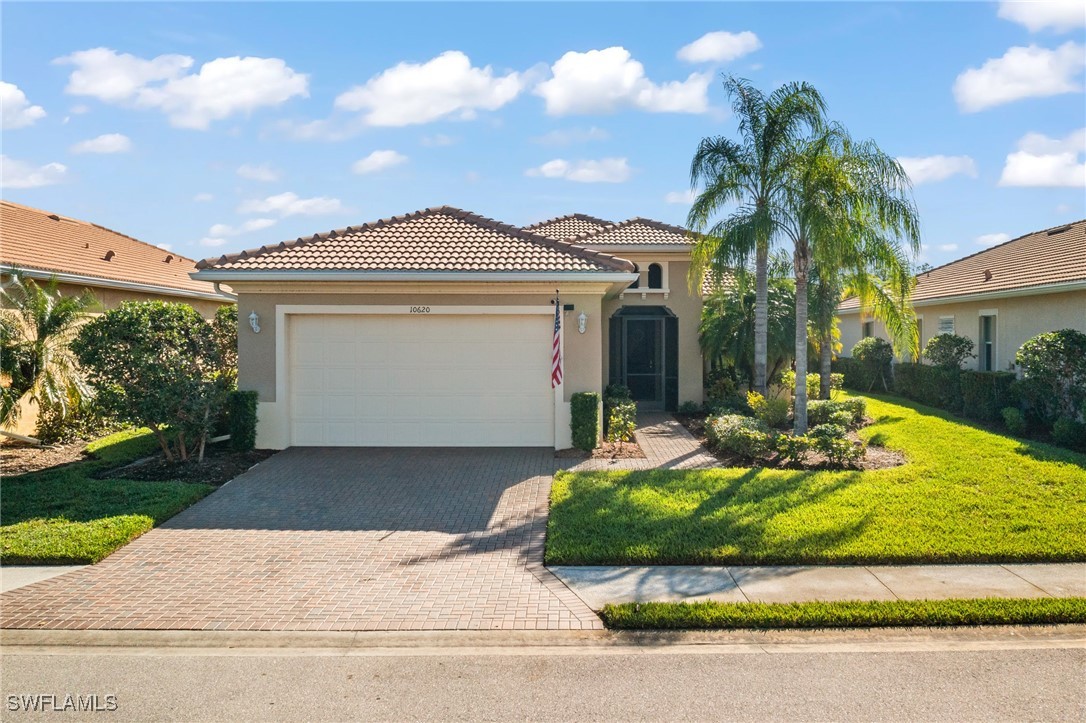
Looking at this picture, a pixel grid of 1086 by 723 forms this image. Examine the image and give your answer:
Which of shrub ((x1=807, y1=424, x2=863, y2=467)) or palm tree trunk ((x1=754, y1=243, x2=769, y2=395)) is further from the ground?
palm tree trunk ((x1=754, y1=243, x2=769, y2=395))

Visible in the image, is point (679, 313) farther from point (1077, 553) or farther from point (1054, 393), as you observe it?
point (1077, 553)

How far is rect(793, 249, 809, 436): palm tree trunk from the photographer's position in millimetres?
12453

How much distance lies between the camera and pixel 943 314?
68.5ft

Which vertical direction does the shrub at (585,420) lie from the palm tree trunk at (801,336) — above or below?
below

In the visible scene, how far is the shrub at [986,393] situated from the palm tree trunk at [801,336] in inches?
209

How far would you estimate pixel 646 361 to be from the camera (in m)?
18.1

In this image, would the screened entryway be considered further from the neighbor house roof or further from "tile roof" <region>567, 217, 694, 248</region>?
the neighbor house roof

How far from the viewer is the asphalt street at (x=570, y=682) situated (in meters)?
4.70

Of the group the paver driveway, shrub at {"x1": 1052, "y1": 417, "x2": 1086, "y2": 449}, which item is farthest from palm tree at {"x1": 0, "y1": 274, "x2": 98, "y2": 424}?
shrub at {"x1": 1052, "y1": 417, "x2": 1086, "y2": 449}

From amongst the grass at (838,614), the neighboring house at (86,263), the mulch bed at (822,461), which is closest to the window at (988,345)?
the mulch bed at (822,461)

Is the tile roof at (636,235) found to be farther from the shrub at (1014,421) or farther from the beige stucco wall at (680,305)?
the shrub at (1014,421)

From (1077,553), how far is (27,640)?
385 inches

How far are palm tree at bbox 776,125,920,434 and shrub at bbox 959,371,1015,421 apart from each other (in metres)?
4.73

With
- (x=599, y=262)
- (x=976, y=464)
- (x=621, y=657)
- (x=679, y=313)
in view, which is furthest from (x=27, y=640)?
(x=679, y=313)
